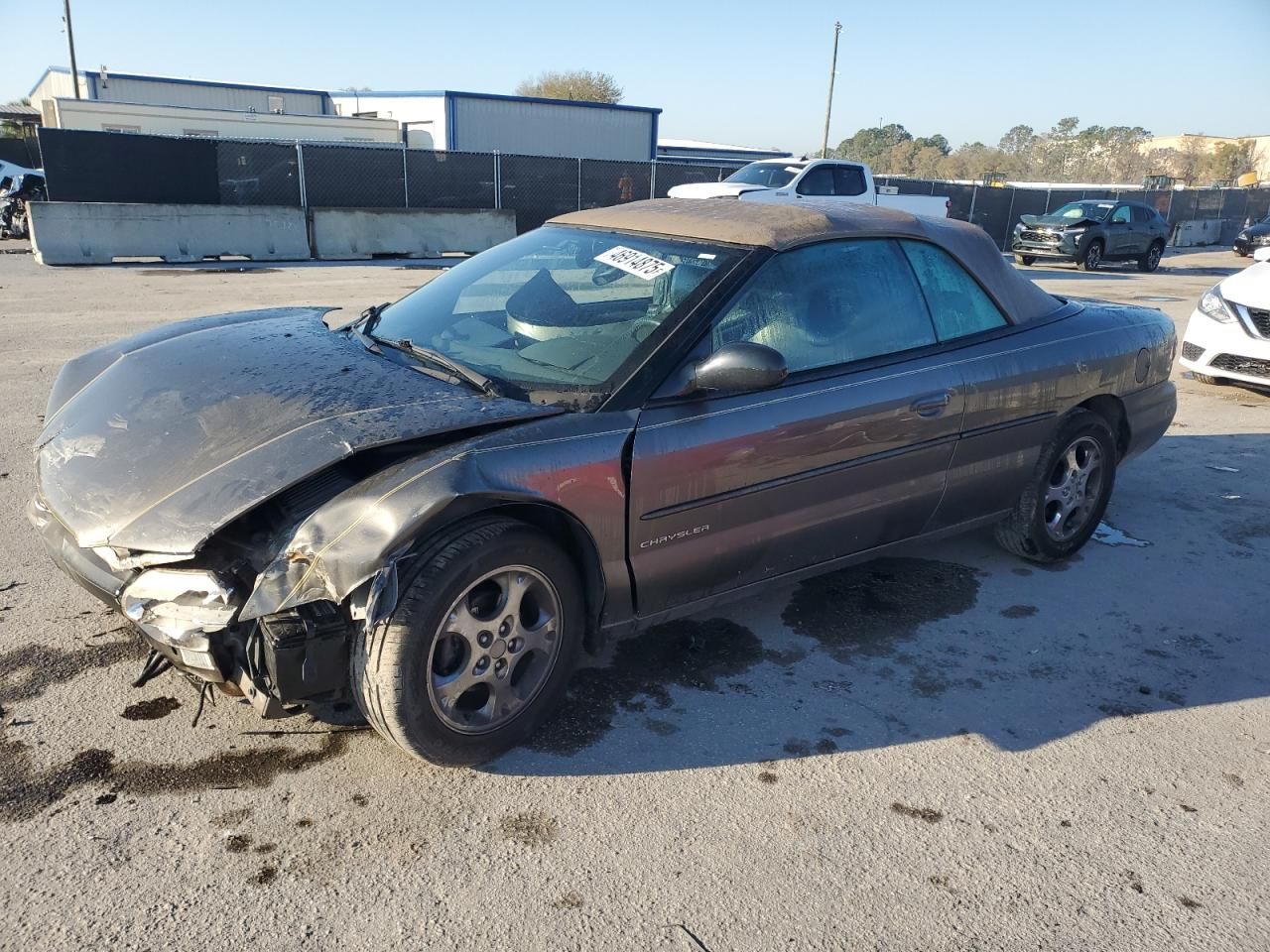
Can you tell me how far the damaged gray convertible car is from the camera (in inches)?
104

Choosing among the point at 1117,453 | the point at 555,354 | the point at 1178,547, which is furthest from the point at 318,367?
the point at 1178,547

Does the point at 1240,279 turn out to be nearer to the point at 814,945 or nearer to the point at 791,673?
the point at 791,673

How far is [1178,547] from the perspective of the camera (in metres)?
5.04

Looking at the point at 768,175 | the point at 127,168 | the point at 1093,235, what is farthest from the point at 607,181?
the point at 1093,235

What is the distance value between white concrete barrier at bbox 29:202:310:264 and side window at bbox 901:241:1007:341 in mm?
15513

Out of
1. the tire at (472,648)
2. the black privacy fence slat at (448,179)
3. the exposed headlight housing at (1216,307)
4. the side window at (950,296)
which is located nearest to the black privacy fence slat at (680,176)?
the black privacy fence slat at (448,179)

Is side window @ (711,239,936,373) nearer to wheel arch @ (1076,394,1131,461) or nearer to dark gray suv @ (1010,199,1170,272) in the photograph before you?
wheel arch @ (1076,394,1131,461)

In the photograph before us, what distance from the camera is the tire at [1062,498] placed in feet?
14.6

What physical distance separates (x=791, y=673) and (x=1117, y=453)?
95.1 inches

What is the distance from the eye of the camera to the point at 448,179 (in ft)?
64.4

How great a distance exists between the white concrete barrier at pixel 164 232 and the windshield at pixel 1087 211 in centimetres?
1664

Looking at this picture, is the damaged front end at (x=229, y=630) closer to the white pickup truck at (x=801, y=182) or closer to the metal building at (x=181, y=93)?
the white pickup truck at (x=801, y=182)

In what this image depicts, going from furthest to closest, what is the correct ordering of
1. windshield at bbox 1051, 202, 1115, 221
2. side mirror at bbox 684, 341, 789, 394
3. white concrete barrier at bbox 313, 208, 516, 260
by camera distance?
windshield at bbox 1051, 202, 1115, 221
white concrete barrier at bbox 313, 208, 516, 260
side mirror at bbox 684, 341, 789, 394

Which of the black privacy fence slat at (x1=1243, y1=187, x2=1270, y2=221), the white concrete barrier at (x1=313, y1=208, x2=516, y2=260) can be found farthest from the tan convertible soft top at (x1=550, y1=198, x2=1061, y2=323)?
the black privacy fence slat at (x1=1243, y1=187, x2=1270, y2=221)
